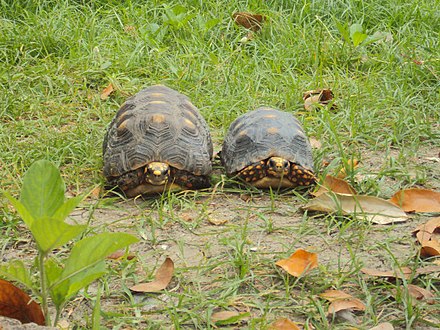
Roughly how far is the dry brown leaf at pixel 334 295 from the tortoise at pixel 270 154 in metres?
1.20

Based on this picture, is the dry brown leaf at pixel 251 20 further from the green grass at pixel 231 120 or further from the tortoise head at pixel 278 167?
the tortoise head at pixel 278 167

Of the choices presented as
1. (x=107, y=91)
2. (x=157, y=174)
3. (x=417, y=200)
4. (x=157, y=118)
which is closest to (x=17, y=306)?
(x=157, y=174)

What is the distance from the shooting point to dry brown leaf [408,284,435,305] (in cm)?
307

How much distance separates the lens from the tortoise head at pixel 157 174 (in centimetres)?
417

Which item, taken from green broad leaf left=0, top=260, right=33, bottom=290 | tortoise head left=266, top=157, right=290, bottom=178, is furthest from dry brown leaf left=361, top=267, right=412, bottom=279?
green broad leaf left=0, top=260, right=33, bottom=290

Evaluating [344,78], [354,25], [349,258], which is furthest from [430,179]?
[354,25]

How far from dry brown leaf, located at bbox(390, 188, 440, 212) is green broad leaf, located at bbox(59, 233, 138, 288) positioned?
2.08m

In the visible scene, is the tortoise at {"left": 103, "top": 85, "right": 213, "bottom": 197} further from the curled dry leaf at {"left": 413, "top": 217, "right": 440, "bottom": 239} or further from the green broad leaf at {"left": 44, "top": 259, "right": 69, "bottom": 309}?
the green broad leaf at {"left": 44, "top": 259, "right": 69, "bottom": 309}

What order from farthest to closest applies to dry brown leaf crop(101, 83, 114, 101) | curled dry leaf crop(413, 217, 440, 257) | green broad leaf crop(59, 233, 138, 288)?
dry brown leaf crop(101, 83, 114, 101), curled dry leaf crop(413, 217, 440, 257), green broad leaf crop(59, 233, 138, 288)

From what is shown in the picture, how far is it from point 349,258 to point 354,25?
320cm

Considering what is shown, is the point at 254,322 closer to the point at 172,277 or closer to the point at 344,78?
the point at 172,277

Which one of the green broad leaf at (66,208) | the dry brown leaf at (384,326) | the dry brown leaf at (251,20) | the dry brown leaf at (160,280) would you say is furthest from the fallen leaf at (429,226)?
the dry brown leaf at (251,20)

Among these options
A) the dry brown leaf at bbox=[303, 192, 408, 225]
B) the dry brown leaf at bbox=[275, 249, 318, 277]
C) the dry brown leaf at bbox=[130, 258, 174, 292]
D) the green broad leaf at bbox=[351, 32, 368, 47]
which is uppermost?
the dry brown leaf at bbox=[275, 249, 318, 277]

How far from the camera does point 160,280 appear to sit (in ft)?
10.8
